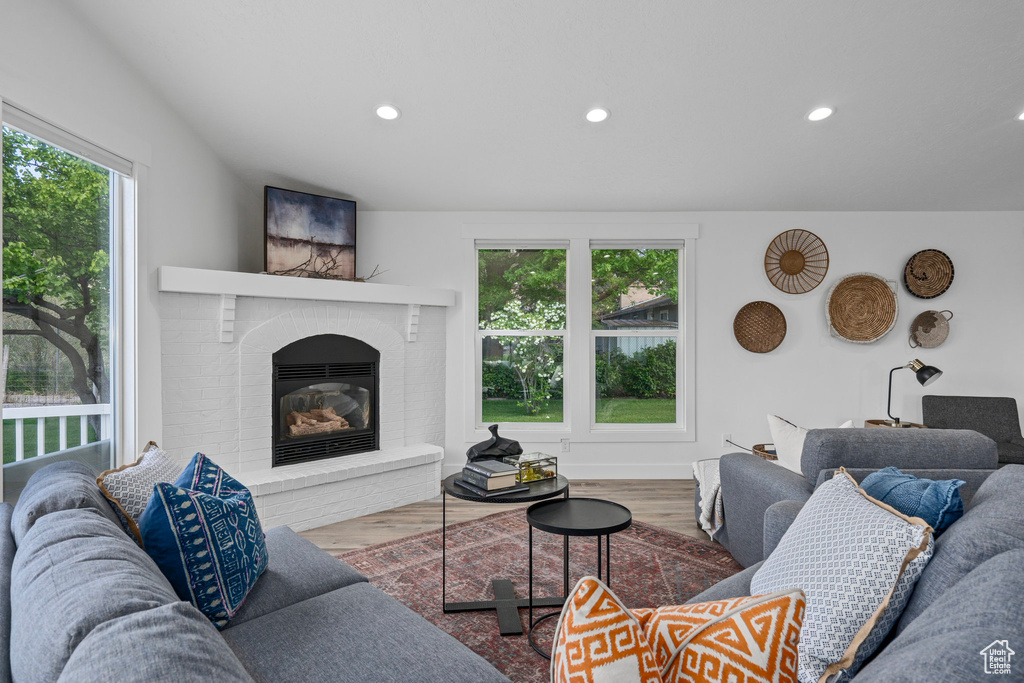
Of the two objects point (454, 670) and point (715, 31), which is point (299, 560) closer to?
point (454, 670)

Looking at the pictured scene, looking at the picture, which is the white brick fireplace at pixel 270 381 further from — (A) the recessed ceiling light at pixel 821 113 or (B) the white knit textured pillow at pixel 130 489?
(A) the recessed ceiling light at pixel 821 113

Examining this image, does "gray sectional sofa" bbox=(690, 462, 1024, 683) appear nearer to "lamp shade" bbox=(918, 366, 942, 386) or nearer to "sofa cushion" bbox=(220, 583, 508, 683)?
"sofa cushion" bbox=(220, 583, 508, 683)

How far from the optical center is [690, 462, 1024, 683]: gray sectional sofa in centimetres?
68

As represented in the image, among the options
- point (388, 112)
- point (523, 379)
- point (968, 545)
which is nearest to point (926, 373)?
point (523, 379)

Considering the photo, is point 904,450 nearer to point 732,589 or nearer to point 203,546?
point 732,589

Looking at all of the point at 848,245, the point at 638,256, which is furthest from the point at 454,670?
the point at 848,245

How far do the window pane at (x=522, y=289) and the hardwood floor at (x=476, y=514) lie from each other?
4.68 ft

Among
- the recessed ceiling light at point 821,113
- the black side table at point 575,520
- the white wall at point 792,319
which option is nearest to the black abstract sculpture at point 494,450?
the black side table at point 575,520

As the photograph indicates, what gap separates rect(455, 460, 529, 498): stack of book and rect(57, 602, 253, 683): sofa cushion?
4.76 ft

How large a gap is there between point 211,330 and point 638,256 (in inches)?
130

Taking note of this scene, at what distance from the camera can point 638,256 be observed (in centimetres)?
463

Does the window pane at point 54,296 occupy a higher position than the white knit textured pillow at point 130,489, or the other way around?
the window pane at point 54,296

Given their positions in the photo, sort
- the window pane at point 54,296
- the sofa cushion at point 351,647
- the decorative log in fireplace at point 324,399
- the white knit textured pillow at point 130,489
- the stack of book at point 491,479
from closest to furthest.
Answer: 1. the sofa cushion at point 351,647
2. the white knit textured pillow at point 130,489
3. the window pane at point 54,296
4. the stack of book at point 491,479
5. the decorative log in fireplace at point 324,399

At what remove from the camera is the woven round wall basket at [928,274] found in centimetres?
442
